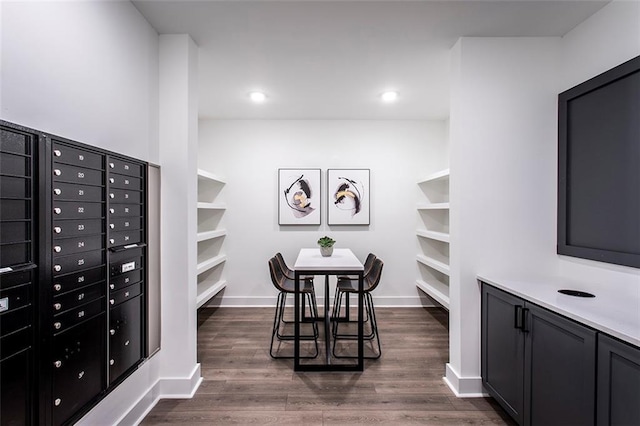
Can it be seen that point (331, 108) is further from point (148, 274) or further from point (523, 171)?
point (148, 274)

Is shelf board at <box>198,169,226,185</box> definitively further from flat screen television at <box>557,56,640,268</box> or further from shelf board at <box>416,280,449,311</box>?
flat screen television at <box>557,56,640,268</box>

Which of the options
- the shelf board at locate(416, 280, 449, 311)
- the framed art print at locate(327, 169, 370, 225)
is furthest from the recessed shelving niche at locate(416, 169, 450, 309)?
the framed art print at locate(327, 169, 370, 225)

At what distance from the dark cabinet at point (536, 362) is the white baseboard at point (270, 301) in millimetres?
1923

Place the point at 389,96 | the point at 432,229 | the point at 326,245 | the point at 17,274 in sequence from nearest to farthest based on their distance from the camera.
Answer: the point at 17,274 → the point at 326,245 → the point at 389,96 → the point at 432,229

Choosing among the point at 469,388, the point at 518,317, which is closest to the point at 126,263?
the point at 518,317

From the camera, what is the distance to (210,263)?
342cm

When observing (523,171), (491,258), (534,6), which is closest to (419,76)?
(534,6)

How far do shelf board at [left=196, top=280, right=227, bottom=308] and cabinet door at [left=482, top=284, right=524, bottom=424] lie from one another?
2549 mm

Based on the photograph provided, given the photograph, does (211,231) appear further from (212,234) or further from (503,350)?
(503,350)

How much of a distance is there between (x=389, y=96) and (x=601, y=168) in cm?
195

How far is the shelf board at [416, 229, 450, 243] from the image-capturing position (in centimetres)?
314

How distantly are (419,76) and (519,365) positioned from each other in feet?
7.92

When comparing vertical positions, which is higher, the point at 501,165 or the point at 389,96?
the point at 389,96

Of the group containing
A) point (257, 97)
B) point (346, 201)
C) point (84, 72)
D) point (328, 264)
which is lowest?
point (328, 264)
